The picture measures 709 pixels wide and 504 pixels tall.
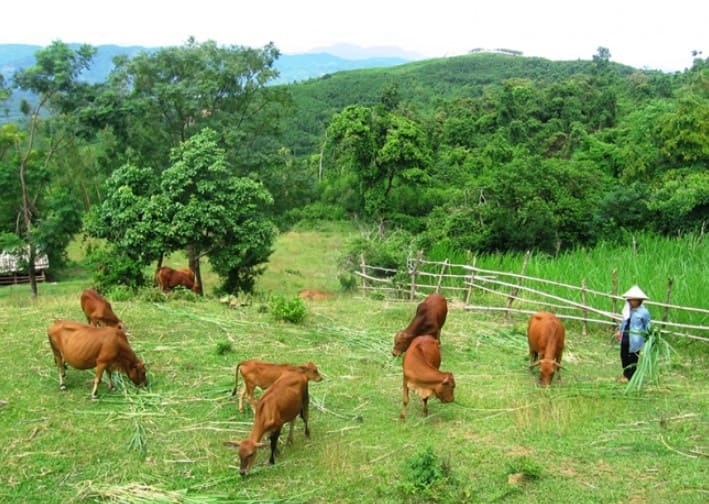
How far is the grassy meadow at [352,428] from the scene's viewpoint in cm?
591

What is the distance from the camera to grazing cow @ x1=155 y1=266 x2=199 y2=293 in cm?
1460

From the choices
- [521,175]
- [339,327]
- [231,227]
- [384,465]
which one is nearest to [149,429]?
[384,465]

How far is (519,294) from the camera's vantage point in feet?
45.5

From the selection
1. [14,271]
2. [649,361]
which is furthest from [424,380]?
[14,271]

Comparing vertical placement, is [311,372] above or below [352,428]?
above

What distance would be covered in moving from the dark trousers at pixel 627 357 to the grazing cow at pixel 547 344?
74 cm

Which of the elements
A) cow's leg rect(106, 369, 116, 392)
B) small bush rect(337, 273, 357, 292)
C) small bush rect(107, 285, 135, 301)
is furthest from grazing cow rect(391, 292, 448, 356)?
small bush rect(337, 273, 357, 292)

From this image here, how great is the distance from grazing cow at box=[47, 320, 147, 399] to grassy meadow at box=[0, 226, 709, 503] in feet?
0.78

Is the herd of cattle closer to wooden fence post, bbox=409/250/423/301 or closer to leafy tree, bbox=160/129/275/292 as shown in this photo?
wooden fence post, bbox=409/250/423/301

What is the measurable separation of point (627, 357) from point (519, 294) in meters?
5.33

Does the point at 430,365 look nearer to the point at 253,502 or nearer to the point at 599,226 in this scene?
the point at 253,502

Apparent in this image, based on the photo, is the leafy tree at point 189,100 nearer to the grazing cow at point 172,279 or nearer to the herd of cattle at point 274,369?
the grazing cow at point 172,279

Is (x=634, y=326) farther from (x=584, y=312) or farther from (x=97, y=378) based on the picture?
(x=97, y=378)

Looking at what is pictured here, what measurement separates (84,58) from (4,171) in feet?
14.4
